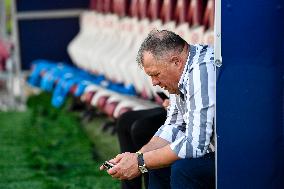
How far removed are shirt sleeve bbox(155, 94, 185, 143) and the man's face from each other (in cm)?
39

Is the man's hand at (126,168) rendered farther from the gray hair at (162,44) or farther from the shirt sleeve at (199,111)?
the gray hair at (162,44)

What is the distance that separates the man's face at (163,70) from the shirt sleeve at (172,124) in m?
0.39

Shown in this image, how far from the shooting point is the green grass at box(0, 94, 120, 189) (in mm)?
7082

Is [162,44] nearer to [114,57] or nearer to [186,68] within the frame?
[186,68]

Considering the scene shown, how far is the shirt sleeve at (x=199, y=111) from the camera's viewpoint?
4312mm

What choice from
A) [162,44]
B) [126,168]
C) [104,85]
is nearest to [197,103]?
[162,44]

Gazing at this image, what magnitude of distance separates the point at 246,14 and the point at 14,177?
11.8 ft

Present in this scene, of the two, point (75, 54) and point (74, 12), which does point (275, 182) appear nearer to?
point (75, 54)

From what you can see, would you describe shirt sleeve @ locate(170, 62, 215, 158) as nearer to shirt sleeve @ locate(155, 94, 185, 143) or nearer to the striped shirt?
the striped shirt

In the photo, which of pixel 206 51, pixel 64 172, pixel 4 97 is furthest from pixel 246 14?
pixel 4 97

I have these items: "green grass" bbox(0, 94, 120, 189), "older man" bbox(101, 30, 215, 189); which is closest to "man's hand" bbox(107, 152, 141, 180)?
"older man" bbox(101, 30, 215, 189)

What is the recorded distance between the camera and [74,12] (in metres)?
11.7

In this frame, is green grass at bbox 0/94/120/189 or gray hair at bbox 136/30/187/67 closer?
gray hair at bbox 136/30/187/67

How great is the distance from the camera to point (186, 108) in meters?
4.53
